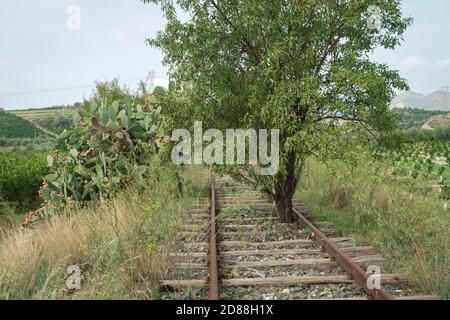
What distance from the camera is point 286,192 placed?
352 inches

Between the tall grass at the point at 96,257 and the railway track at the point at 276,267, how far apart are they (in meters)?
0.30

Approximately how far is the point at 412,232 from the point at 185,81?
A: 175 inches

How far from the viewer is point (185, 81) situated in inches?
332

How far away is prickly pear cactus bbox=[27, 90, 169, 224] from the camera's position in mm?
9633

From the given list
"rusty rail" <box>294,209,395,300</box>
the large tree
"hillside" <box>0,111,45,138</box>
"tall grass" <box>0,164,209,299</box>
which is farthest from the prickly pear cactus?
"hillside" <box>0,111,45,138</box>

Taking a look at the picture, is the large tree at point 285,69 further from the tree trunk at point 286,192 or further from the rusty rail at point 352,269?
the rusty rail at point 352,269

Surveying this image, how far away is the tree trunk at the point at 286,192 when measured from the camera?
29.1 ft

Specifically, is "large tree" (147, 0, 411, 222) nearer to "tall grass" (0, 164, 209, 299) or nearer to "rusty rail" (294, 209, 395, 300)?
"rusty rail" (294, 209, 395, 300)

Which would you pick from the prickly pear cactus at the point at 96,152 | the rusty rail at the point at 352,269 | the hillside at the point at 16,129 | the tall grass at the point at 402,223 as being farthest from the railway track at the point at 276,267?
the hillside at the point at 16,129

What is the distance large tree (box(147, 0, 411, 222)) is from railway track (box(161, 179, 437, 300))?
1.16 m
